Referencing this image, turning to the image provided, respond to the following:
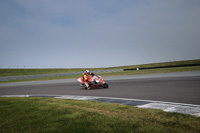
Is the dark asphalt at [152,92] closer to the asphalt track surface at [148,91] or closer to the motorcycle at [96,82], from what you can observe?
the asphalt track surface at [148,91]

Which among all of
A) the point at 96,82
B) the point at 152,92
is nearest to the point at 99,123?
the point at 152,92

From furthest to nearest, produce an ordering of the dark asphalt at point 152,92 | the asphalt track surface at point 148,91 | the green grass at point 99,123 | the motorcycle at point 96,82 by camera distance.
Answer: the motorcycle at point 96,82 → the asphalt track surface at point 148,91 → the dark asphalt at point 152,92 → the green grass at point 99,123

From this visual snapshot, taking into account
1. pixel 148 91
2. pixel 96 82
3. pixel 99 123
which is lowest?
pixel 148 91

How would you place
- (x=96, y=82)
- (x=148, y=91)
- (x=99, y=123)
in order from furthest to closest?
(x=96, y=82) → (x=148, y=91) → (x=99, y=123)

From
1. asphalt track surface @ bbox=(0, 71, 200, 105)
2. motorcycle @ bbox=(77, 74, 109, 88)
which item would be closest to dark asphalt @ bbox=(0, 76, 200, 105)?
asphalt track surface @ bbox=(0, 71, 200, 105)

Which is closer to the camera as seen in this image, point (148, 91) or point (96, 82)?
point (148, 91)

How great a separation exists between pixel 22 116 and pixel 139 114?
11.1 feet

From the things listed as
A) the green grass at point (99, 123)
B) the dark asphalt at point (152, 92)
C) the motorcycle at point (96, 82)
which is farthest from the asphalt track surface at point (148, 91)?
the green grass at point (99, 123)

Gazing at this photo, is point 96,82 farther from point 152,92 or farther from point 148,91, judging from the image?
point 152,92

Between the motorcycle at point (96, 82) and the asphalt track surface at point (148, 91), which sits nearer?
the asphalt track surface at point (148, 91)

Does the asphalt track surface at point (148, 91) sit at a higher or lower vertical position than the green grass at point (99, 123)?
lower

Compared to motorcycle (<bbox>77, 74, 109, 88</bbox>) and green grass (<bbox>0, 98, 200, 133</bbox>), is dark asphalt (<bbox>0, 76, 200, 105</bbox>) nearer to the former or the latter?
motorcycle (<bbox>77, 74, 109, 88</bbox>)

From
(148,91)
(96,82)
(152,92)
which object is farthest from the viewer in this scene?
(96,82)

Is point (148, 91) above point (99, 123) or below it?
below
